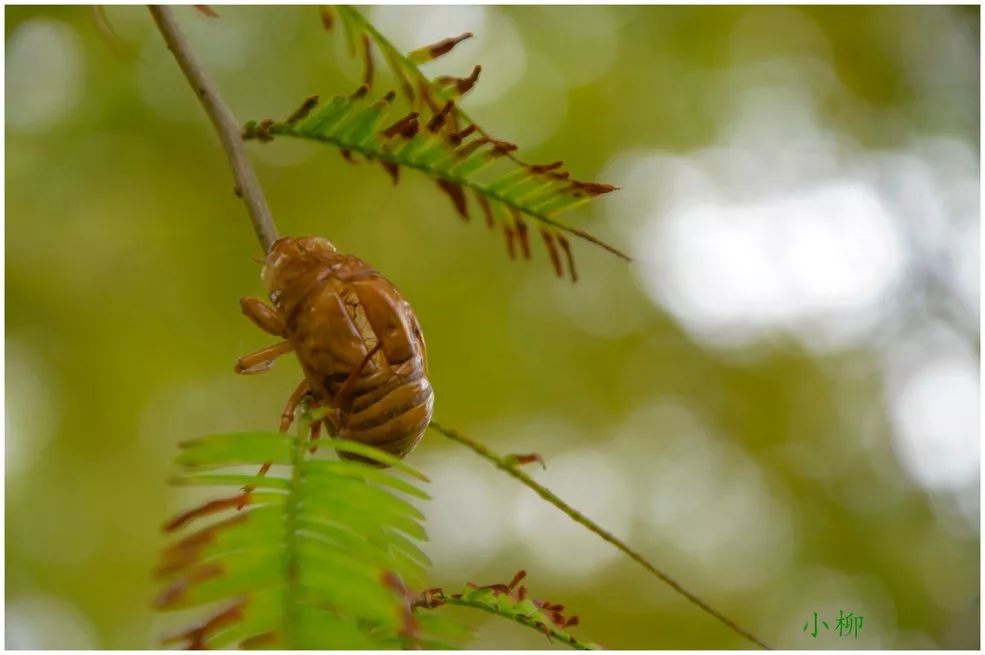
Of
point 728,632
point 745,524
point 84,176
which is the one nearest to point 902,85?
point 745,524

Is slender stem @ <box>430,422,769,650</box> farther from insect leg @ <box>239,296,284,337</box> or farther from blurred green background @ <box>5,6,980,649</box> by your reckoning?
blurred green background @ <box>5,6,980,649</box>

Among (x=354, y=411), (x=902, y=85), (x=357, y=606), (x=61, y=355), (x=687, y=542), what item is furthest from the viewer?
(x=902, y=85)

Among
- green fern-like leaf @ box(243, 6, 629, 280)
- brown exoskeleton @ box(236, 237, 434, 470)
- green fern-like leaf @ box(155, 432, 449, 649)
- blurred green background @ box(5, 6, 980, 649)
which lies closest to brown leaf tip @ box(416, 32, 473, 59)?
green fern-like leaf @ box(243, 6, 629, 280)

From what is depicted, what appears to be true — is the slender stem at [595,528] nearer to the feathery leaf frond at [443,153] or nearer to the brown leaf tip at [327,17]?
the feathery leaf frond at [443,153]

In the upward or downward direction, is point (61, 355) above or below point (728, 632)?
above

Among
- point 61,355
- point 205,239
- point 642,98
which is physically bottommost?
point 61,355

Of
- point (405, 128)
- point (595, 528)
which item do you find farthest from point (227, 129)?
point (595, 528)

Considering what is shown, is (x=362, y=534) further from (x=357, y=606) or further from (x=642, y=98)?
(x=642, y=98)
